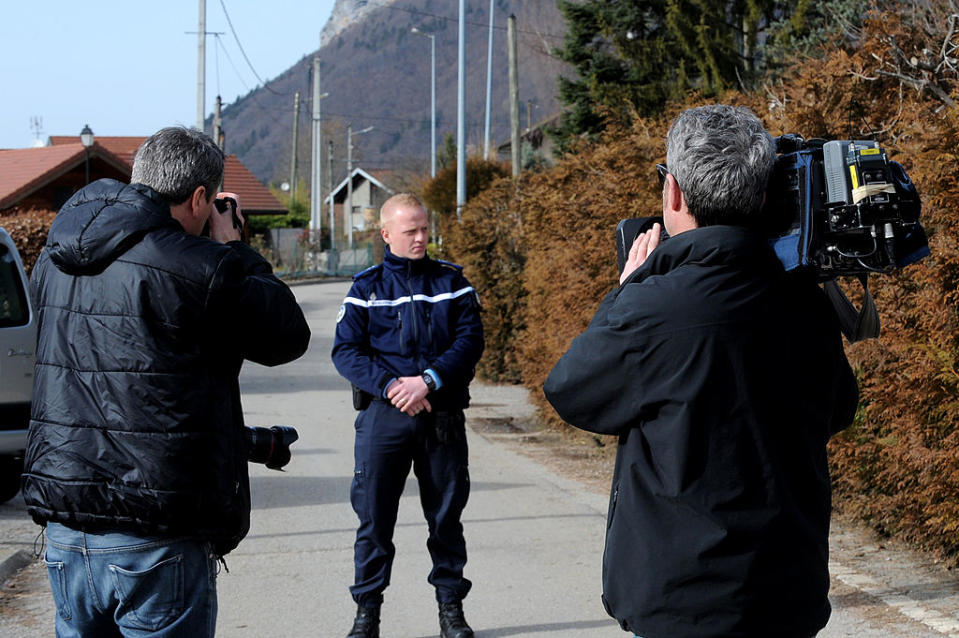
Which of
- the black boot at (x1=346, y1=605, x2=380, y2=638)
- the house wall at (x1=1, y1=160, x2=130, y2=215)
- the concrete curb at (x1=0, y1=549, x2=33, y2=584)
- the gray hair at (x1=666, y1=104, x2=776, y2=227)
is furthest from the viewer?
the house wall at (x1=1, y1=160, x2=130, y2=215)

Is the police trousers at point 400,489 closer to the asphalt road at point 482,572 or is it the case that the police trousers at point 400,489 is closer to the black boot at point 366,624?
the black boot at point 366,624

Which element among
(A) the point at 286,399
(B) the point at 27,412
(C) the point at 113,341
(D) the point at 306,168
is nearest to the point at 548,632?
(C) the point at 113,341

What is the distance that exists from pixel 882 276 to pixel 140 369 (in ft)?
14.5

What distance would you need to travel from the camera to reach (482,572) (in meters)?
6.41

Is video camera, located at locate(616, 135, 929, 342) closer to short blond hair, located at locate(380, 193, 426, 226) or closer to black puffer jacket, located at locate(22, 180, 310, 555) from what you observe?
black puffer jacket, located at locate(22, 180, 310, 555)

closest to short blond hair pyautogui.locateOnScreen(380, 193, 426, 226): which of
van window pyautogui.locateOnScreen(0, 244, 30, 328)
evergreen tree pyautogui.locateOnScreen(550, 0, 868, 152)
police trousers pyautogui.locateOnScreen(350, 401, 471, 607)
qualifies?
police trousers pyautogui.locateOnScreen(350, 401, 471, 607)

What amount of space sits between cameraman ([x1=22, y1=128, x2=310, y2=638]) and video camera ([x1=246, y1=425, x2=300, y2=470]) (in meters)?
0.29

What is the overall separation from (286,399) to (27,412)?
643 centimetres

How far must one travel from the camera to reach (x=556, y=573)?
20.9 feet

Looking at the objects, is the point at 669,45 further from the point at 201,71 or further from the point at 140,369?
the point at 140,369

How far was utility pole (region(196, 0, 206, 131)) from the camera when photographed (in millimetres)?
31500

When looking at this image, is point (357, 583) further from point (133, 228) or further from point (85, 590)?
point (133, 228)

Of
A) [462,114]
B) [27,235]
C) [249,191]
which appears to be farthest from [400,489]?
[249,191]

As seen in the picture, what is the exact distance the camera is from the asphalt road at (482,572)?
5473 mm
